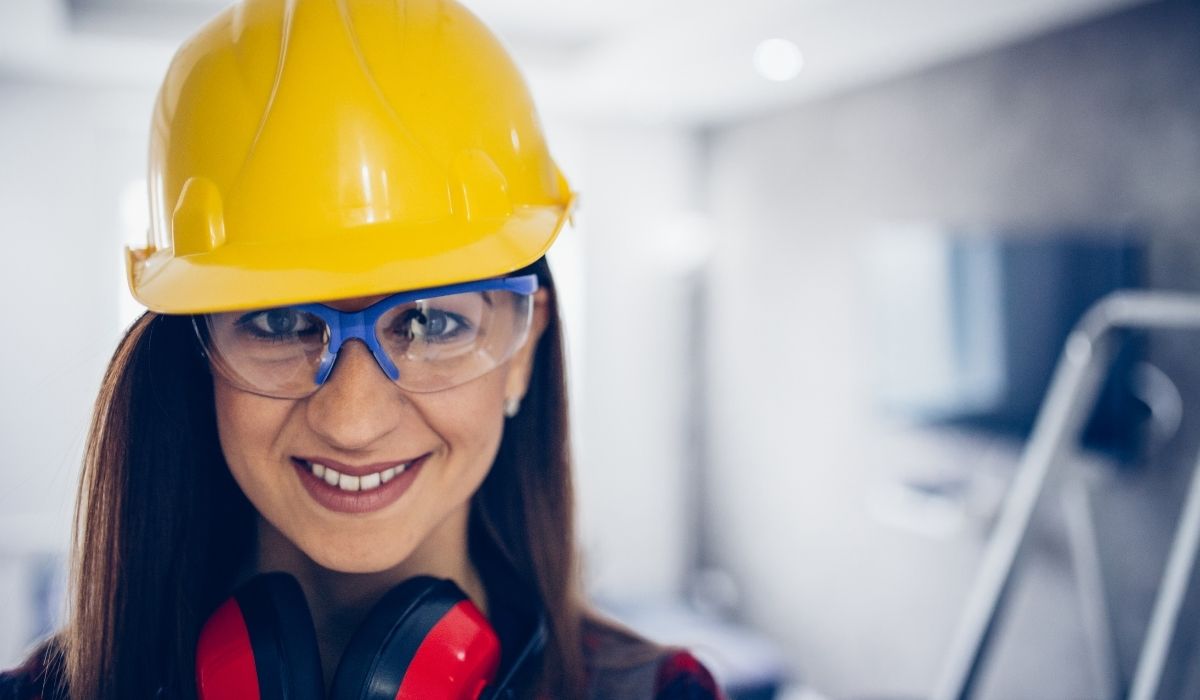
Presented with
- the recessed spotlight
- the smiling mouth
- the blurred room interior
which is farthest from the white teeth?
the recessed spotlight

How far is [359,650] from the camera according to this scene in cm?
76

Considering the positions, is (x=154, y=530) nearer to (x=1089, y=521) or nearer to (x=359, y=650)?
(x=359, y=650)

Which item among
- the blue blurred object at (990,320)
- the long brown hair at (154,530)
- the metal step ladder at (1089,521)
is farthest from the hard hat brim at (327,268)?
the blue blurred object at (990,320)

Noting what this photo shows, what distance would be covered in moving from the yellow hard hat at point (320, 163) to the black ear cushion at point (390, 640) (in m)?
0.27

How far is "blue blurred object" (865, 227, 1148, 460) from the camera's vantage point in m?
2.57

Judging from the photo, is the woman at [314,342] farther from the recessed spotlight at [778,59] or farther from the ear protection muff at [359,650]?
the recessed spotlight at [778,59]

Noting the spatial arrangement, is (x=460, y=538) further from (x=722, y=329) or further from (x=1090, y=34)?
(x=722, y=329)

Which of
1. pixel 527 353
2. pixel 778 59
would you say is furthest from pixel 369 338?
pixel 778 59

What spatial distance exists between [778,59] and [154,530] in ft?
10.3

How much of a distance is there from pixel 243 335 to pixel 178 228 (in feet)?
0.33

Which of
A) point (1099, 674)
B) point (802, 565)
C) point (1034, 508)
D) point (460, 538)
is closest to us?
point (460, 538)

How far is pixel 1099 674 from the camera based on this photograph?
2.47 meters

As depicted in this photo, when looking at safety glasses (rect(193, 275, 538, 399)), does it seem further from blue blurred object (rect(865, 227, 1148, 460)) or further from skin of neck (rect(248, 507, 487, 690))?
blue blurred object (rect(865, 227, 1148, 460))

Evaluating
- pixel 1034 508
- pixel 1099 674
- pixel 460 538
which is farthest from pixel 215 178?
pixel 1099 674
